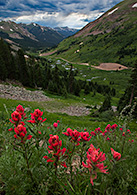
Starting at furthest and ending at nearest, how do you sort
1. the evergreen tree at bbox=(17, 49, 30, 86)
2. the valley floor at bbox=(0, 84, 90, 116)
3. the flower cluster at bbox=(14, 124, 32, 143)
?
the evergreen tree at bbox=(17, 49, 30, 86) → the valley floor at bbox=(0, 84, 90, 116) → the flower cluster at bbox=(14, 124, 32, 143)

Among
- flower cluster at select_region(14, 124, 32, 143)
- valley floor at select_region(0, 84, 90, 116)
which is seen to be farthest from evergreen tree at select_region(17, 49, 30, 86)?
flower cluster at select_region(14, 124, 32, 143)

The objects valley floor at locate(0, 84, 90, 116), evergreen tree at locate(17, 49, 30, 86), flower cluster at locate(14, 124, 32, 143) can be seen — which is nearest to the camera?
flower cluster at locate(14, 124, 32, 143)

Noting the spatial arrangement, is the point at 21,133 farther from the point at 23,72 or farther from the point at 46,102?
the point at 23,72

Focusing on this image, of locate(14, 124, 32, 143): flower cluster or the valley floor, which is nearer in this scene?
locate(14, 124, 32, 143): flower cluster

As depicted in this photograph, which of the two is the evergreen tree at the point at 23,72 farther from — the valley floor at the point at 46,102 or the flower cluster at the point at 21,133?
the flower cluster at the point at 21,133

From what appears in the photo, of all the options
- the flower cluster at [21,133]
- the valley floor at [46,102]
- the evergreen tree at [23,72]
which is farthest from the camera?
the evergreen tree at [23,72]

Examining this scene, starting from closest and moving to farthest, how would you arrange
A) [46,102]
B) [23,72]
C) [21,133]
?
[21,133], [46,102], [23,72]

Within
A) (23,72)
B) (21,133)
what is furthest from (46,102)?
(21,133)

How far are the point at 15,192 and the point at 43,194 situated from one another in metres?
0.45

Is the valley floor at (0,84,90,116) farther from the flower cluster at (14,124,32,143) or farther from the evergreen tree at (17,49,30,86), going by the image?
the flower cluster at (14,124,32,143)

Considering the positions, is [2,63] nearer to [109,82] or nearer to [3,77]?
[3,77]

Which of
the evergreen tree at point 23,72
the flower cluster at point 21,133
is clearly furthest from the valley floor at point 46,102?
the flower cluster at point 21,133

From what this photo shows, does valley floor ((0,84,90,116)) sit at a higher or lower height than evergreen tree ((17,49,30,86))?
lower

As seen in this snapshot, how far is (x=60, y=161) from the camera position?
66.7 inches
